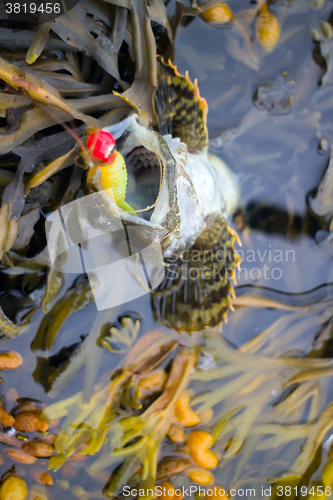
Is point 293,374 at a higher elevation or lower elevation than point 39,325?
lower

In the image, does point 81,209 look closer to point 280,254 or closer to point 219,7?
point 280,254

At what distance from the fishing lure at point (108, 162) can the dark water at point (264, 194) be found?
3.11ft

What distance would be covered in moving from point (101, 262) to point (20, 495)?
1358 millimetres

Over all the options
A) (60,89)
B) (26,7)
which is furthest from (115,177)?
(26,7)

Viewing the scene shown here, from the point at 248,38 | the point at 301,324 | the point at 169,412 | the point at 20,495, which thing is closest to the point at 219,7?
the point at 248,38

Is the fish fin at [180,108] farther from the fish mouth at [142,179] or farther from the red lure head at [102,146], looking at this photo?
the red lure head at [102,146]

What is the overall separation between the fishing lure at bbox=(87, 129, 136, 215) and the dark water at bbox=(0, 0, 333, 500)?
948mm

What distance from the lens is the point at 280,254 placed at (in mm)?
1965

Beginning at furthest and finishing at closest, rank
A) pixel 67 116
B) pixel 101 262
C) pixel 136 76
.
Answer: pixel 101 262 → pixel 136 76 → pixel 67 116

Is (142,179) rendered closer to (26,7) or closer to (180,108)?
(180,108)

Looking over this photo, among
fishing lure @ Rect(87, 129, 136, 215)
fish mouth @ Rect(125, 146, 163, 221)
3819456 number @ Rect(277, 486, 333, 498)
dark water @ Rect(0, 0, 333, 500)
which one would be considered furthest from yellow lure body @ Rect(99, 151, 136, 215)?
3819456 number @ Rect(277, 486, 333, 498)

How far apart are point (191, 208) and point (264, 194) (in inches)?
29.7

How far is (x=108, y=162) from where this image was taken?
89cm

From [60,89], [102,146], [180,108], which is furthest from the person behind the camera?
[180,108]
